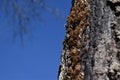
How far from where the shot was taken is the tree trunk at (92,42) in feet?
6.24

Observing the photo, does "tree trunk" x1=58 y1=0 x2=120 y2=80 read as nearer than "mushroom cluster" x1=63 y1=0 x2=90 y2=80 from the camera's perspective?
Yes

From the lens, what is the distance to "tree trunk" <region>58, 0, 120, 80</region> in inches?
74.9

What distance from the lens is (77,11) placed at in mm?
2365

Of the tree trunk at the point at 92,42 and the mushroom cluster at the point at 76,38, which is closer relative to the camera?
the tree trunk at the point at 92,42

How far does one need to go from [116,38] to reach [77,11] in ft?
1.62

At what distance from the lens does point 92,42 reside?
6.73 ft

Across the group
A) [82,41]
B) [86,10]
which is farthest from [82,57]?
[86,10]

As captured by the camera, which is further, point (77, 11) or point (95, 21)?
point (77, 11)

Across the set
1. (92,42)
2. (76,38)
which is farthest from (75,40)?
(92,42)

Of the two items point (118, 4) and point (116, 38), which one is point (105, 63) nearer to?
point (116, 38)

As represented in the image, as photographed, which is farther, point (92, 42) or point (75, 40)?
point (75, 40)

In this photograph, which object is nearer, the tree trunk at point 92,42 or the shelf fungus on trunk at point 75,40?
the tree trunk at point 92,42

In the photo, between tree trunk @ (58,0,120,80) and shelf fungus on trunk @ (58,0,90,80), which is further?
shelf fungus on trunk @ (58,0,90,80)

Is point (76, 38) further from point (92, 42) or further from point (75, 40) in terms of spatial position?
point (92, 42)
